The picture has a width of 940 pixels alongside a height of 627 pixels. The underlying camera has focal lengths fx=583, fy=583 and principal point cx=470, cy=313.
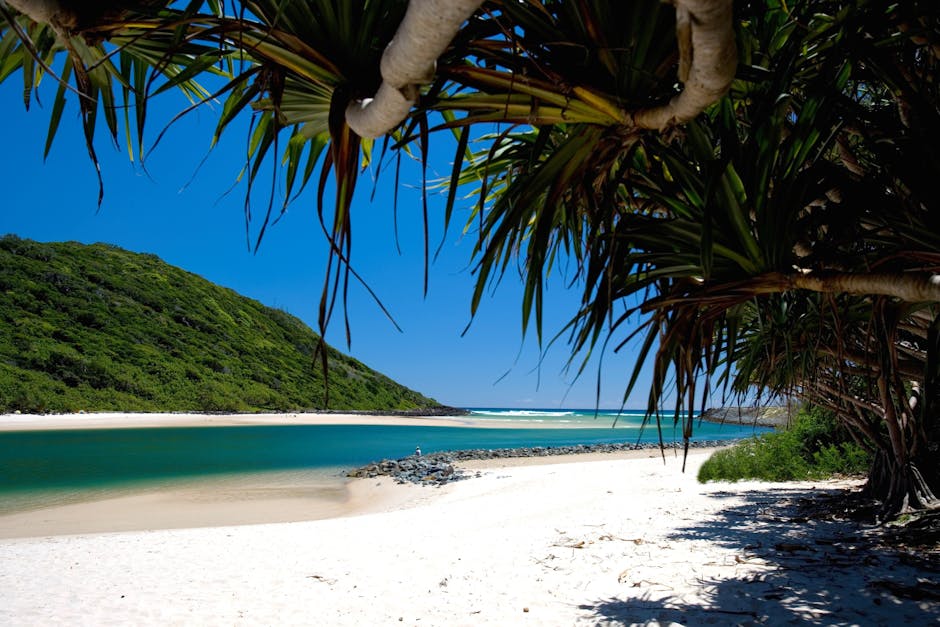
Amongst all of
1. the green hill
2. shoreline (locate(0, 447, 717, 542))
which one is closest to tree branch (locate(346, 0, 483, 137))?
shoreline (locate(0, 447, 717, 542))

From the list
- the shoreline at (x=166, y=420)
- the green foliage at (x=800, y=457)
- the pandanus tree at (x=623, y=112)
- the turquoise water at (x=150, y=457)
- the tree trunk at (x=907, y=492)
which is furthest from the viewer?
the shoreline at (x=166, y=420)

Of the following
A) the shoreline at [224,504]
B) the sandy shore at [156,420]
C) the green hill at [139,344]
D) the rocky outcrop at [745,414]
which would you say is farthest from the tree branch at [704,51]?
the green hill at [139,344]

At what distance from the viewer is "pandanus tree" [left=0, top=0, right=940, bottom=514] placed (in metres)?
1.01

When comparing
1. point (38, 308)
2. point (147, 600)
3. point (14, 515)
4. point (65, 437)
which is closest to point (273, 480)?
point (14, 515)

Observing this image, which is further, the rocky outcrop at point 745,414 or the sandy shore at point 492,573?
the rocky outcrop at point 745,414

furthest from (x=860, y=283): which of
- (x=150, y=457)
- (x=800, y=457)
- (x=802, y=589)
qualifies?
(x=150, y=457)

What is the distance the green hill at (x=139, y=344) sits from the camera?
88.2ft

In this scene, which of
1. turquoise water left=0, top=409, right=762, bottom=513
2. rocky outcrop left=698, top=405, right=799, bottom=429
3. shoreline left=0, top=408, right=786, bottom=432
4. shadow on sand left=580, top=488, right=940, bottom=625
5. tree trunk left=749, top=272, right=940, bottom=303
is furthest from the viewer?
shoreline left=0, top=408, right=786, bottom=432

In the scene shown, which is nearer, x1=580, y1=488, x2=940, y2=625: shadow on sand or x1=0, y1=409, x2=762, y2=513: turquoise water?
x1=580, y1=488, x2=940, y2=625: shadow on sand

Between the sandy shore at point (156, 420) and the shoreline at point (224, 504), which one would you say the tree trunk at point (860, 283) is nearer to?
the shoreline at point (224, 504)

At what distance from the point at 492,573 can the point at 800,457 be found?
6046 mm

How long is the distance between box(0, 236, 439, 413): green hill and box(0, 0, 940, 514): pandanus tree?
1082 inches

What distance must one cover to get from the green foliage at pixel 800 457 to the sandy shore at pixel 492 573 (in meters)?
2.26

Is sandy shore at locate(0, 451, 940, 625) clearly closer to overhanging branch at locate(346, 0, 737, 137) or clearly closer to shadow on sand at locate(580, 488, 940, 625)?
shadow on sand at locate(580, 488, 940, 625)
